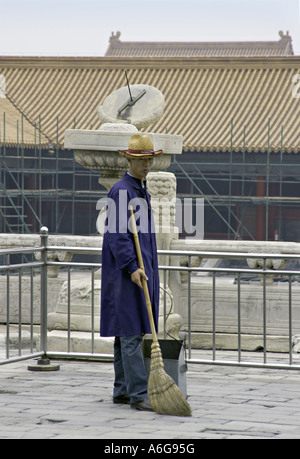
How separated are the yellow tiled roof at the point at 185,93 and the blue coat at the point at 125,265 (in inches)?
739

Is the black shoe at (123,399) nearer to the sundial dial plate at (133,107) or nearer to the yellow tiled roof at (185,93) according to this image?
the sundial dial plate at (133,107)

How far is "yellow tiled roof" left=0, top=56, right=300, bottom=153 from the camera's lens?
2512 cm

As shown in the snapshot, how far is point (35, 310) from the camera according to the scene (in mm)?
9766

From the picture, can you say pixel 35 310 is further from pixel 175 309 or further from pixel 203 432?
pixel 203 432

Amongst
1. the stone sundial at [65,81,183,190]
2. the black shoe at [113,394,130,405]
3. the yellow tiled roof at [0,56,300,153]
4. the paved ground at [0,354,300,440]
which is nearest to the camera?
the paved ground at [0,354,300,440]

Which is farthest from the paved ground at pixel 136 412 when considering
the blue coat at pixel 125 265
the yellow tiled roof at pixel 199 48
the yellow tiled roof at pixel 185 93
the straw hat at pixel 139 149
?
the yellow tiled roof at pixel 199 48

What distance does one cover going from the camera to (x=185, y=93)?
2709cm

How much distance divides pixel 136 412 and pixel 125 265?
32.1 inches

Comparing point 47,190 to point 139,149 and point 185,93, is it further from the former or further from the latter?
point 139,149

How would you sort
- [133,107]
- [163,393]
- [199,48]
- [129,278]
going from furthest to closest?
[199,48] < [133,107] < [129,278] < [163,393]

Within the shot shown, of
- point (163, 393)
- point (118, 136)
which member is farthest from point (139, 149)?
point (118, 136)

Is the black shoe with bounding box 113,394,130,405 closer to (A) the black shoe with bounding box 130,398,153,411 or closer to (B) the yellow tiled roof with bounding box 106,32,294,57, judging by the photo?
(A) the black shoe with bounding box 130,398,153,411

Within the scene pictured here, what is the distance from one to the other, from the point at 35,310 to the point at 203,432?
555cm

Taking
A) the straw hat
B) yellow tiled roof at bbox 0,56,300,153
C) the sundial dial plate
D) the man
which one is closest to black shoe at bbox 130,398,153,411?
the man
